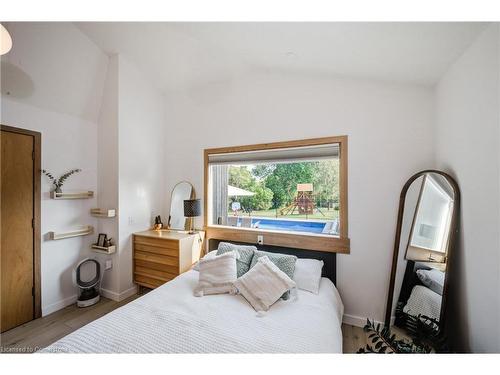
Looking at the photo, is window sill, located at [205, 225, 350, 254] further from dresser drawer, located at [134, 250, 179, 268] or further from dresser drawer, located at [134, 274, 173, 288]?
dresser drawer, located at [134, 274, 173, 288]

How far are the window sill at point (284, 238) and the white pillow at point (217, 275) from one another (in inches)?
20.7

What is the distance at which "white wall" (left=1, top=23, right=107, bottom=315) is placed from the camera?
1.97 m

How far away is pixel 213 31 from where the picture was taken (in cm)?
174

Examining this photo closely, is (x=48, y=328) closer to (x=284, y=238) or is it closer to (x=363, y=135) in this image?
(x=284, y=238)

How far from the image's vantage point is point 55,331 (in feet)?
6.58

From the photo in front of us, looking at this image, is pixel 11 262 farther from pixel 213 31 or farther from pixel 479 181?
pixel 479 181

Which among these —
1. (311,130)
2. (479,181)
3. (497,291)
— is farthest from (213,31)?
(497,291)

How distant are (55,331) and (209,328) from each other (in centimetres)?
187

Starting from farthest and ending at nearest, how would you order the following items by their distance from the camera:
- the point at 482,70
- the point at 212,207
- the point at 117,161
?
the point at 212,207 → the point at 117,161 → the point at 482,70

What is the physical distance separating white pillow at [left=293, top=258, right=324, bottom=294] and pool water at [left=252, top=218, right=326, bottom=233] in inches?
16.3

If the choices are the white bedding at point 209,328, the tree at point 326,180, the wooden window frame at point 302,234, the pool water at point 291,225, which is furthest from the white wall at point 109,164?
the tree at point 326,180

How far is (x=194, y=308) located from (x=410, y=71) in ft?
8.27

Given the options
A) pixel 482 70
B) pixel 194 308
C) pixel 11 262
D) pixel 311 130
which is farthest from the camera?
pixel 311 130
